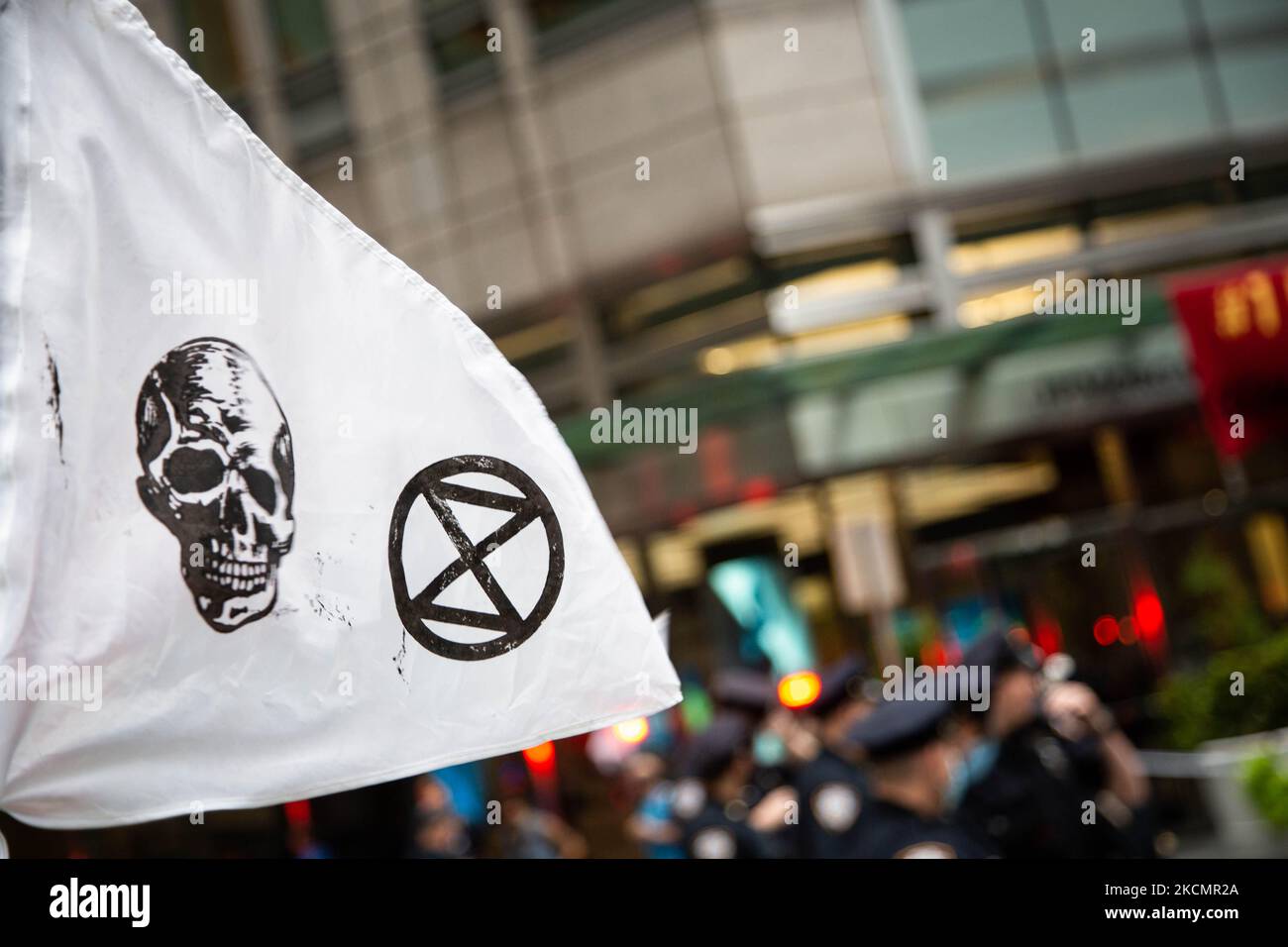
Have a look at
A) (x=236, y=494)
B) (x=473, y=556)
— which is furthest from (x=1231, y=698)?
(x=236, y=494)

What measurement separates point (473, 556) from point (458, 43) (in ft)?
49.7

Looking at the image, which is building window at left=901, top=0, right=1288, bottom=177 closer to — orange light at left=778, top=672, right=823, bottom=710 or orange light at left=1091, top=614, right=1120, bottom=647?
orange light at left=1091, top=614, right=1120, bottom=647

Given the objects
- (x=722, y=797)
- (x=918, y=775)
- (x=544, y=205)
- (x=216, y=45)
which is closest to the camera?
(x=918, y=775)

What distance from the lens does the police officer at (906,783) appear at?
4.43m

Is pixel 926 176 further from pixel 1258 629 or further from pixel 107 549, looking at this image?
pixel 107 549

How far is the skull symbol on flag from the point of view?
2.48 metres

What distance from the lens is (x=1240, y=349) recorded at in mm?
10047

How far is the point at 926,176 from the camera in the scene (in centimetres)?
1449

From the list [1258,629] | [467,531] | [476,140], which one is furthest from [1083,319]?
[467,531]

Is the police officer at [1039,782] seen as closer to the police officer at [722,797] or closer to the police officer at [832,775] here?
the police officer at [832,775]

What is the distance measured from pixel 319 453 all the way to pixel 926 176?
12888mm

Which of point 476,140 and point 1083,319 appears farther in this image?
point 476,140

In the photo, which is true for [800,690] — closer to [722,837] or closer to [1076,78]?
[722,837]

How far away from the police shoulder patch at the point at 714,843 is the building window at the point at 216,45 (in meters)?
13.9
